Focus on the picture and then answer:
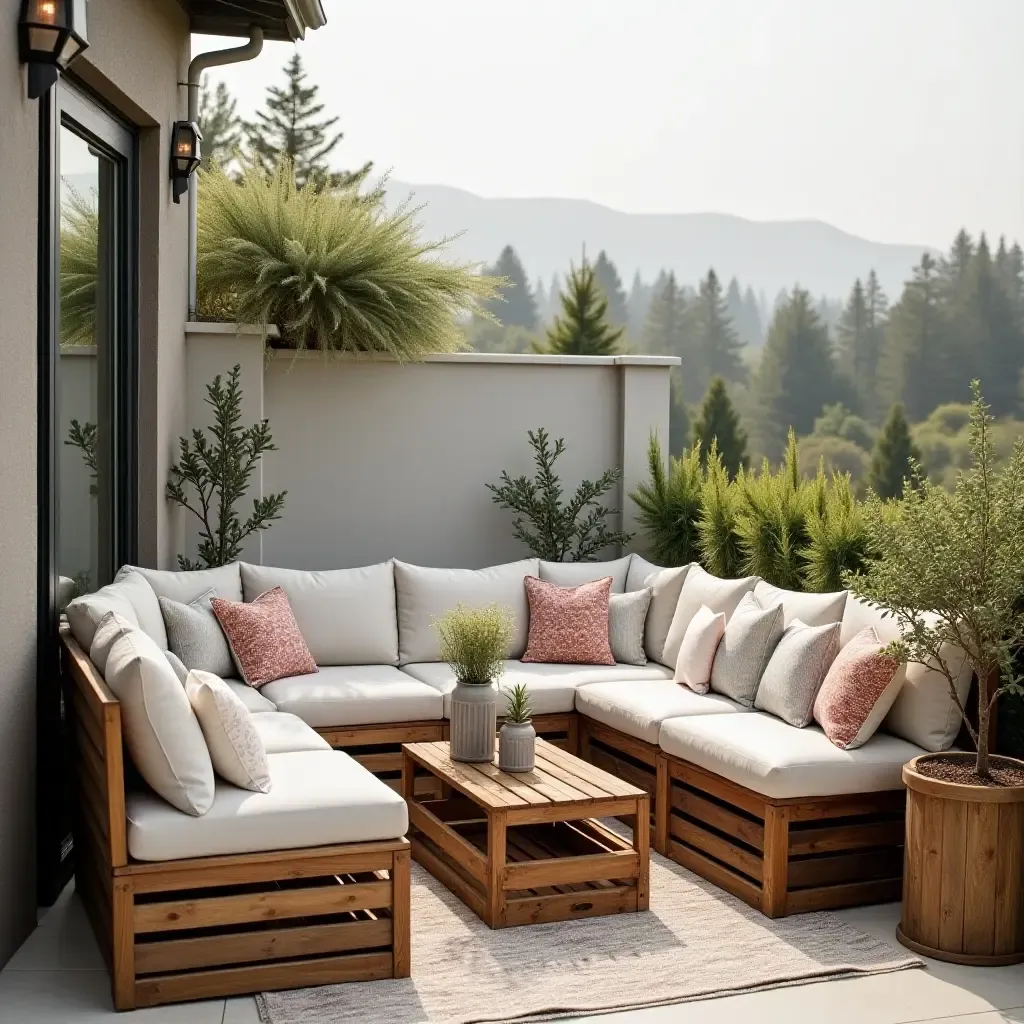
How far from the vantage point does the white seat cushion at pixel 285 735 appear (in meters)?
4.18

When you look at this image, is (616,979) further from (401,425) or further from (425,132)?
(425,132)

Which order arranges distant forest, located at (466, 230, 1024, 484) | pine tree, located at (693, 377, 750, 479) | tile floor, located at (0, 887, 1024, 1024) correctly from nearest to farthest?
tile floor, located at (0, 887, 1024, 1024), pine tree, located at (693, 377, 750, 479), distant forest, located at (466, 230, 1024, 484)

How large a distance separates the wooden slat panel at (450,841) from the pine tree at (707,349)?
33211mm

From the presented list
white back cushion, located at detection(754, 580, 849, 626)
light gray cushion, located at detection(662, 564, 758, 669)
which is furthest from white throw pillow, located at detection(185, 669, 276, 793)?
light gray cushion, located at detection(662, 564, 758, 669)

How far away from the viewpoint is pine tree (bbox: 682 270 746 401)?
37438 mm

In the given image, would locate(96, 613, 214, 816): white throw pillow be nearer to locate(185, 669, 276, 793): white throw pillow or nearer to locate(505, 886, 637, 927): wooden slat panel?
locate(185, 669, 276, 793): white throw pillow

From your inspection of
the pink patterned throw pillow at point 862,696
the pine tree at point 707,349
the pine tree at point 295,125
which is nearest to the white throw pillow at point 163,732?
the pink patterned throw pillow at point 862,696

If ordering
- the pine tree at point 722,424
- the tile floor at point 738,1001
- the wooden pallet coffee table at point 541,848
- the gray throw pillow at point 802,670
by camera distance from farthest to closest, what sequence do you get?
the pine tree at point 722,424 → the gray throw pillow at point 802,670 → the wooden pallet coffee table at point 541,848 → the tile floor at point 738,1001

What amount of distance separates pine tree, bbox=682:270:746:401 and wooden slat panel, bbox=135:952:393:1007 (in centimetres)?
3430

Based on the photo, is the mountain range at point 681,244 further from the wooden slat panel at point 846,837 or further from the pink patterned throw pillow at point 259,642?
the wooden slat panel at point 846,837

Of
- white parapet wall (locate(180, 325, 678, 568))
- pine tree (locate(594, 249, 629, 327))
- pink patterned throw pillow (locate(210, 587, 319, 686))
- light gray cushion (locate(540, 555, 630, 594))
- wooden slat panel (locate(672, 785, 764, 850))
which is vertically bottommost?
wooden slat panel (locate(672, 785, 764, 850))

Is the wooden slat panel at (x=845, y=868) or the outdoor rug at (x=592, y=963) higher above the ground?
the wooden slat panel at (x=845, y=868)

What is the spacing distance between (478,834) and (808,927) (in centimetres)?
118

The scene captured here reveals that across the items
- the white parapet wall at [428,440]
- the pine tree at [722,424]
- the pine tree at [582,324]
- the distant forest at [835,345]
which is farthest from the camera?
the distant forest at [835,345]
